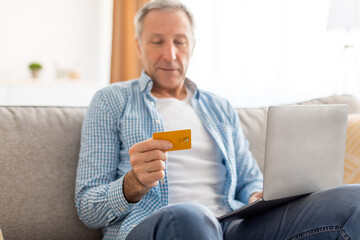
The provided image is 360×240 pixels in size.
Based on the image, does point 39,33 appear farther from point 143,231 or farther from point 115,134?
point 143,231

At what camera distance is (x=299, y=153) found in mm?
1062

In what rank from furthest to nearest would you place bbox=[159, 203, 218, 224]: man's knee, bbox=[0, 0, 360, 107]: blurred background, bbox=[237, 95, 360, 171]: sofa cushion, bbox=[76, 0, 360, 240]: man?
bbox=[0, 0, 360, 107]: blurred background
bbox=[237, 95, 360, 171]: sofa cushion
bbox=[76, 0, 360, 240]: man
bbox=[159, 203, 218, 224]: man's knee

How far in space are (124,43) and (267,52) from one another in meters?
1.31

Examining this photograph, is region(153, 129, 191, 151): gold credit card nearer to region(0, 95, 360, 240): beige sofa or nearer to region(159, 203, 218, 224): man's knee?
region(159, 203, 218, 224): man's knee

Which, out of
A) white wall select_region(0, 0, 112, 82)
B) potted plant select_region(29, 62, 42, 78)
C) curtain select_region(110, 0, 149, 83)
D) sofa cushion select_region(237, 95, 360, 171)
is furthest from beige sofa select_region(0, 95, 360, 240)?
white wall select_region(0, 0, 112, 82)

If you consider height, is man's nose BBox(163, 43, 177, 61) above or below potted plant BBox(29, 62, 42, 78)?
above

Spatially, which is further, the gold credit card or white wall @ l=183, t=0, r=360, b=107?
white wall @ l=183, t=0, r=360, b=107

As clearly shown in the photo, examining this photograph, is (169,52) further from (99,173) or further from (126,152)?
(99,173)

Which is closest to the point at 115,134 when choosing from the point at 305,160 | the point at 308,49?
the point at 305,160

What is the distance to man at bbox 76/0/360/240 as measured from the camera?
103cm

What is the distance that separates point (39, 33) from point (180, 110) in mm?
3232

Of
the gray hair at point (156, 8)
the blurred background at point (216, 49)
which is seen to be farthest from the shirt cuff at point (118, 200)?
the blurred background at point (216, 49)

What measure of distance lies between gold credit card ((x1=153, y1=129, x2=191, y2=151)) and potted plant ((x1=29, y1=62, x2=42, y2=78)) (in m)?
3.26

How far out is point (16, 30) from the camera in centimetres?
424
